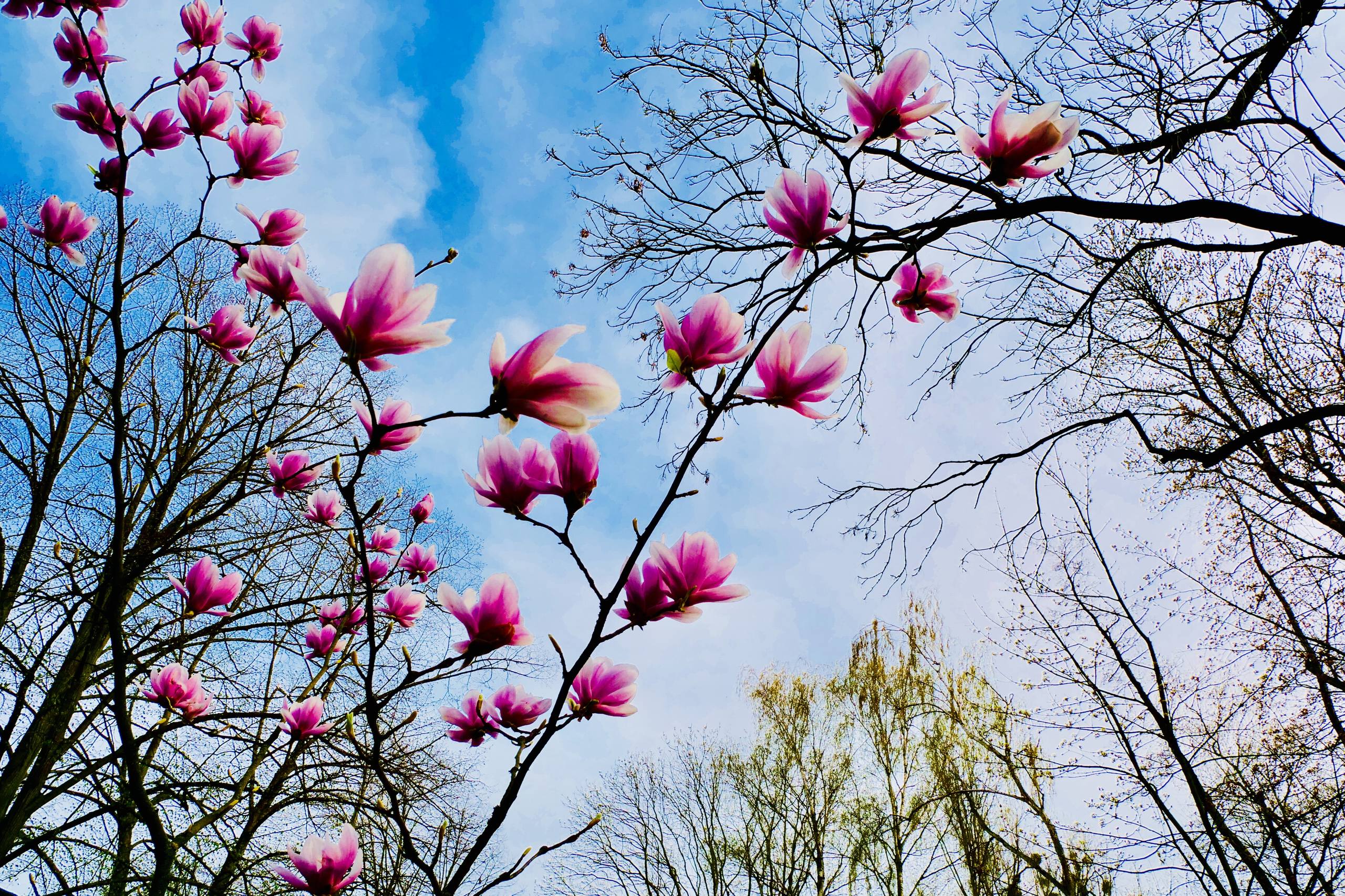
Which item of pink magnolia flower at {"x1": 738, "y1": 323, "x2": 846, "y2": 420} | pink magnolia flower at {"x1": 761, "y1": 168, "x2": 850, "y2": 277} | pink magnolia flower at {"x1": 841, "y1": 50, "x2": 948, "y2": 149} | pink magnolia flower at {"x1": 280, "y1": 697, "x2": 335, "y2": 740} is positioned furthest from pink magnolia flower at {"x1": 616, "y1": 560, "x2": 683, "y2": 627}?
pink magnolia flower at {"x1": 280, "y1": 697, "x2": 335, "y2": 740}

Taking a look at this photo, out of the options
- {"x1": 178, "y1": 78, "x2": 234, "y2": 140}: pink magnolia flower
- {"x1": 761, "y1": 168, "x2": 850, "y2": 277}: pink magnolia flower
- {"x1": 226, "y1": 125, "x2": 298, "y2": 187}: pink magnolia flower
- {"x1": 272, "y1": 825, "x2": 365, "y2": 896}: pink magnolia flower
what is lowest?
{"x1": 272, "y1": 825, "x2": 365, "y2": 896}: pink magnolia flower

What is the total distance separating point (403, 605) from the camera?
1.48 metres

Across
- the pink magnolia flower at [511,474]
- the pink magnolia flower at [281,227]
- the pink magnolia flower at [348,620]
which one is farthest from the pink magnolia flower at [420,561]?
the pink magnolia flower at [511,474]

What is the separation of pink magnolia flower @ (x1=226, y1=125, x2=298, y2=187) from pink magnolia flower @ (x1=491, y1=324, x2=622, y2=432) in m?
1.41

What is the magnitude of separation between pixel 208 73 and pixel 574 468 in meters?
2.00

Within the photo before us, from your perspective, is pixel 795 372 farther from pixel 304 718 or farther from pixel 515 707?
pixel 304 718

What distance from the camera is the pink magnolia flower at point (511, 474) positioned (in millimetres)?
750

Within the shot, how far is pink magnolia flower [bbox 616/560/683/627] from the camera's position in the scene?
2.49 feet

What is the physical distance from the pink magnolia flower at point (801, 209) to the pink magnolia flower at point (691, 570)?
19.7 inches

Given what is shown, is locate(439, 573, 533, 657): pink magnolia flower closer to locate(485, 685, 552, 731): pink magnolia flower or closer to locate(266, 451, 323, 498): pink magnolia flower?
locate(485, 685, 552, 731): pink magnolia flower

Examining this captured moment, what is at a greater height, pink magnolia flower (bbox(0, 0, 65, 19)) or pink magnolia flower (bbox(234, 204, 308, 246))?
pink magnolia flower (bbox(0, 0, 65, 19))

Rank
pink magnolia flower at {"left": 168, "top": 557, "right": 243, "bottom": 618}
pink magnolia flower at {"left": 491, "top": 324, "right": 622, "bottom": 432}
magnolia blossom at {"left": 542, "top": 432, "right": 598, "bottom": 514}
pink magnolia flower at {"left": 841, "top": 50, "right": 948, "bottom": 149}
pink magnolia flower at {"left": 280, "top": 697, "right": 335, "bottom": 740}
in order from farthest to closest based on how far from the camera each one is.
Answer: pink magnolia flower at {"left": 168, "top": 557, "right": 243, "bottom": 618} → pink magnolia flower at {"left": 280, "top": 697, "right": 335, "bottom": 740} → pink magnolia flower at {"left": 841, "top": 50, "right": 948, "bottom": 149} → magnolia blossom at {"left": 542, "top": 432, "right": 598, "bottom": 514} → pink magnolia flower at {"left": 491, "top": 324, "right": 622, "bottom": 432}

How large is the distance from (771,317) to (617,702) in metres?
2.84

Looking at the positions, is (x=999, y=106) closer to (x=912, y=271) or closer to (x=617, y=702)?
(x=912, y=271)
